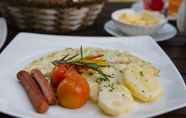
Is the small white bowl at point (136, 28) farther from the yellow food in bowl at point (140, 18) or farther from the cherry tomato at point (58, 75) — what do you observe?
the cherry tomato at point (58, 75)

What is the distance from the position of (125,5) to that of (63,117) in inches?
37.7

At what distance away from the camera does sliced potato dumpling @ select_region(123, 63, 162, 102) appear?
875 millimetres

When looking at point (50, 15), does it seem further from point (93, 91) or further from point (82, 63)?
point (93, 91)

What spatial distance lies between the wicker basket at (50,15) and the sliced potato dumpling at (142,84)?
0.36 meters

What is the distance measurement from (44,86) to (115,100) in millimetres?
154

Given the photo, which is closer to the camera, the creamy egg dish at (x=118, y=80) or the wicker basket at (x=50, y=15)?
the creamy egg dish at (x=118, y=80)

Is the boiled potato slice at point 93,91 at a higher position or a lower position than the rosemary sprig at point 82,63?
higher

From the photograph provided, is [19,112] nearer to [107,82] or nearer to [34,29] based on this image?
[107,82]

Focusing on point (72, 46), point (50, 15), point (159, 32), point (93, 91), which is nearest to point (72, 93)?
point (93, 91)

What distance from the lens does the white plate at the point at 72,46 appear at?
0.83m

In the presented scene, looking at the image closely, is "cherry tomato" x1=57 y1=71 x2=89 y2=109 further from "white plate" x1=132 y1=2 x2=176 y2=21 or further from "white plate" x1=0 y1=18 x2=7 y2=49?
"white plate" x1=132 y1=2 x2=176 y2=21

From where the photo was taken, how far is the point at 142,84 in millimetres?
892

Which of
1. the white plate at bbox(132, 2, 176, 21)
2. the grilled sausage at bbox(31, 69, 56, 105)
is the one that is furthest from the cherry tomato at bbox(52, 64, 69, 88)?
the white plate at bbox(132, 2, 176, 21)

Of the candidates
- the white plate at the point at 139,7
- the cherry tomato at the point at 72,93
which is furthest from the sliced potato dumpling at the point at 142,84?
the white plate at the point at 139,7
